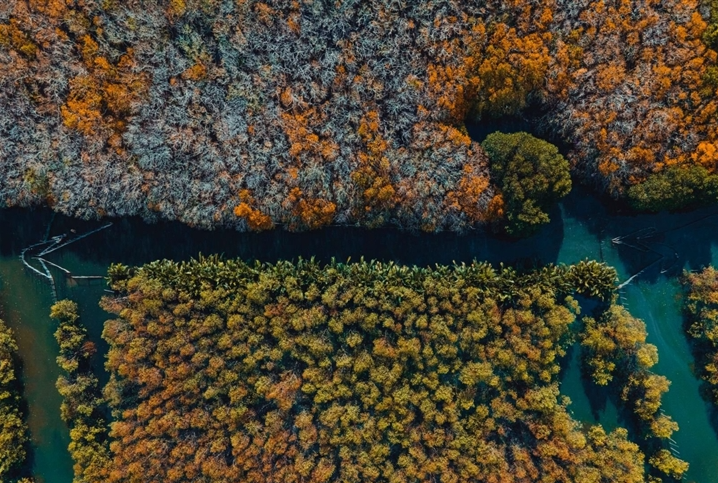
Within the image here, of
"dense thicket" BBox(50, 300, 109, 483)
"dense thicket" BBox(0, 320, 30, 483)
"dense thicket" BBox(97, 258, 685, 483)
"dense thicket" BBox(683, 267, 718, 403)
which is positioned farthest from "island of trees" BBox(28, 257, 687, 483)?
"dense thicket" BBox(0, 320, 30, 483)

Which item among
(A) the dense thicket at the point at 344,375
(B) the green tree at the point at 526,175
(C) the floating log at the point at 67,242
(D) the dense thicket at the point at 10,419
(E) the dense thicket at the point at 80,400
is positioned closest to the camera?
(B) the green tree at the point at 526,175

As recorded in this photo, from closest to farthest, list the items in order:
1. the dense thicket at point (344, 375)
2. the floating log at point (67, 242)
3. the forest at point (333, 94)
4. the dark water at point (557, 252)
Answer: the forest at point (333, 94) → the dense thicket at point (344, 375) → the dark water at point (557, 252) → the floating log at point (67, 242)

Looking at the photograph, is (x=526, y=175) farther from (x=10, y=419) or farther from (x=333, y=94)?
(x=10, y=419)

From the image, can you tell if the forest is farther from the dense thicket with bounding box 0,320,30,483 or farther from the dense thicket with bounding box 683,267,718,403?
the dense thicket with bounding box 0,320,30,483

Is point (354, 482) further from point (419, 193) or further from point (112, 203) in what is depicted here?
point (112, 203)

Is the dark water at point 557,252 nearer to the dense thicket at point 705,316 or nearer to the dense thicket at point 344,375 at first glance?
the dense thicket at point 705,316

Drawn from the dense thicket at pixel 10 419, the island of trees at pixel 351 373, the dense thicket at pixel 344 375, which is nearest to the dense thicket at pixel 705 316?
the island of trees at pixel 351 373

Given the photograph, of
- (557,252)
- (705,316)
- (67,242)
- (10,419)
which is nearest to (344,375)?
(557,252)
